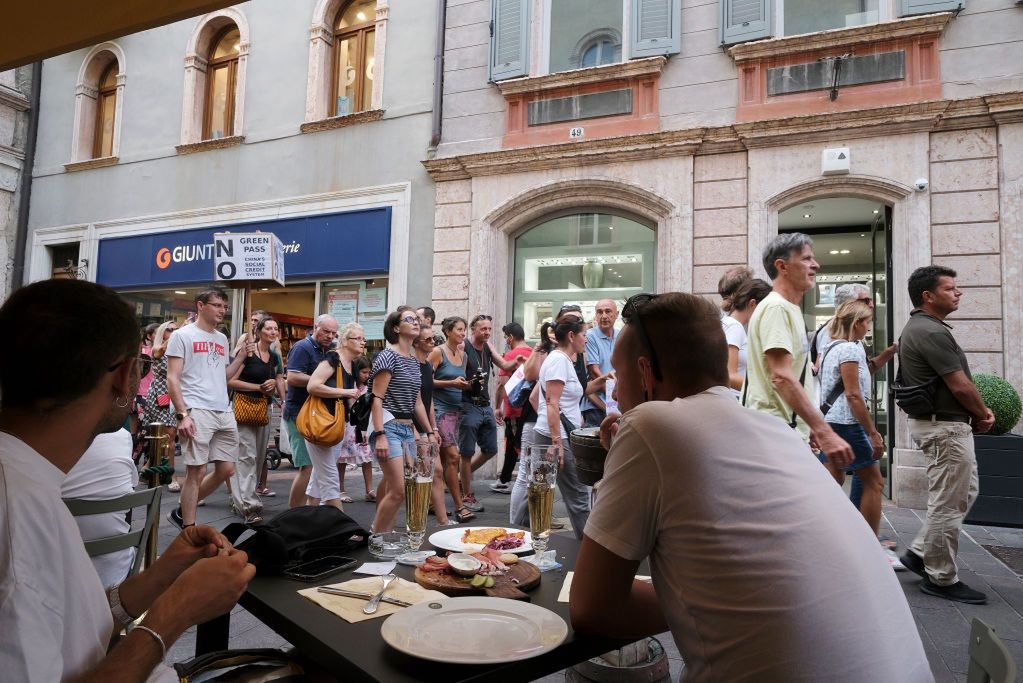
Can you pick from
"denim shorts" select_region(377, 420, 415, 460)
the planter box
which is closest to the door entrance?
the planter box

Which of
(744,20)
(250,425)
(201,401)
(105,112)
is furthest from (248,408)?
(105,112)

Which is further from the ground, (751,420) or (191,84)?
(191,84)

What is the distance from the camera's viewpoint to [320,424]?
16.3 ft

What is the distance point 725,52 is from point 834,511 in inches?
316

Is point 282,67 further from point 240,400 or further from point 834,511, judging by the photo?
point 834,511

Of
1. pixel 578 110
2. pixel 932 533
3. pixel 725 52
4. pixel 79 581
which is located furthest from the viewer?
pixel 578 110

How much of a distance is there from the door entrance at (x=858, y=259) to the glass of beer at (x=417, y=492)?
5.15m

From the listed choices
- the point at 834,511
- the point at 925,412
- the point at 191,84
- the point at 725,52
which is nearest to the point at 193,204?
the point at 191,84

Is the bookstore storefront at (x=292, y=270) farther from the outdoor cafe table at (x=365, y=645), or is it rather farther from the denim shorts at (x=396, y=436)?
the outdoor cafe table at (x=365, y=645)

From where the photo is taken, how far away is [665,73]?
8.48 meters

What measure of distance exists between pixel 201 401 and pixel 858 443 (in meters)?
4.95

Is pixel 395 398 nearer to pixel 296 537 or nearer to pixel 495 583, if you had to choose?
pixel 296 537

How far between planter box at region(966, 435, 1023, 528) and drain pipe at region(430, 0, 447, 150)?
298 inches

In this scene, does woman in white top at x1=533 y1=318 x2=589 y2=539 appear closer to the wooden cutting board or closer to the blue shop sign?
the wooden cutting board
